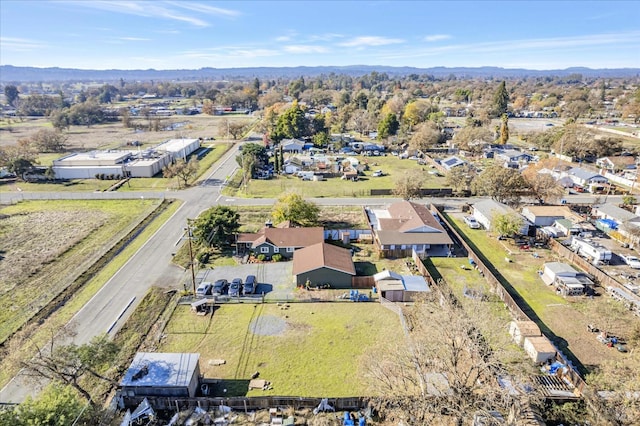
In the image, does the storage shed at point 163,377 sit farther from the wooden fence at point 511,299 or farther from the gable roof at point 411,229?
the gable roof at point 411,229

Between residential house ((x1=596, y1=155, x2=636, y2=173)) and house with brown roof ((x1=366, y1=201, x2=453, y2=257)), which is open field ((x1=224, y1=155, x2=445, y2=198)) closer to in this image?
house with brown roof ((x1=366, y1=201, x2=453, y2=257))

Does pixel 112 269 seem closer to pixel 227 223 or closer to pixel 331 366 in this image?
pixel 227 223

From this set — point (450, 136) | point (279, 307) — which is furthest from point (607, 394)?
point (450, 136)

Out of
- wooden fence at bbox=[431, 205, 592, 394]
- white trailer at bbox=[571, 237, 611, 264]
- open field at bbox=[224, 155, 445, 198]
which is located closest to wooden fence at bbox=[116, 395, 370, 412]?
wooden fence at bbox=[431, 205, 592, 394]

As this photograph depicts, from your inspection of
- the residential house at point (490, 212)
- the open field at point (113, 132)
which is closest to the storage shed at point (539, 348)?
the residential house at point (490, 212)

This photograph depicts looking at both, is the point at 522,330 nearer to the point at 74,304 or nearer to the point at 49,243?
the point at 74,304

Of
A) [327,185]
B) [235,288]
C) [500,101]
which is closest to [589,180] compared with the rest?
[327,185]
